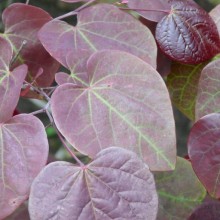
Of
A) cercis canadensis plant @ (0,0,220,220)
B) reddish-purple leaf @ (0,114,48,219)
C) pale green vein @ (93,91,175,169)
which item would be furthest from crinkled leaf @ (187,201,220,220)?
reddish-purple leaf @ (0,114,48,219)

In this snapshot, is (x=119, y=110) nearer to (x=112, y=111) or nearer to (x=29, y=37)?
(x=112, y=111)

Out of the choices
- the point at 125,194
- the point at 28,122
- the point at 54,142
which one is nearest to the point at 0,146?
the point at 28,122

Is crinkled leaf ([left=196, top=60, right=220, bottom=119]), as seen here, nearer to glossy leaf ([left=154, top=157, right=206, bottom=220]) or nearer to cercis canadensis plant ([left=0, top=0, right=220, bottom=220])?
cercis canadensis plant ([left=0, top=0, right=220, bottom=220])

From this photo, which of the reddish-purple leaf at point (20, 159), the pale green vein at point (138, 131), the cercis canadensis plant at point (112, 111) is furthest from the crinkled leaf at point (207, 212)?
the reddish-purple leaf at point (20, 159)

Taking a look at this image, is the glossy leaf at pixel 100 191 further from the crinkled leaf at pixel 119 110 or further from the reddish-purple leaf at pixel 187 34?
the reddish-purple leaf at pixel 187 34

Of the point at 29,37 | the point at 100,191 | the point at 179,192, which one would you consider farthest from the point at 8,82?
the point at 179,192

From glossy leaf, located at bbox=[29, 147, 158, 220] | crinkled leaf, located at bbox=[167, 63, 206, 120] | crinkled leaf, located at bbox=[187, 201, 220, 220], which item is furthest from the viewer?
crinkled leaf, located at bbox=[167, 63, 206, 120]

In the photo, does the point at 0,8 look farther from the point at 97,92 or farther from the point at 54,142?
the point at 97,92

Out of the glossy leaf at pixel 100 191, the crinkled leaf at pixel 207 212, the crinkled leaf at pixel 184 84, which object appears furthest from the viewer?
the crinkled leaf at pixel 184 84
